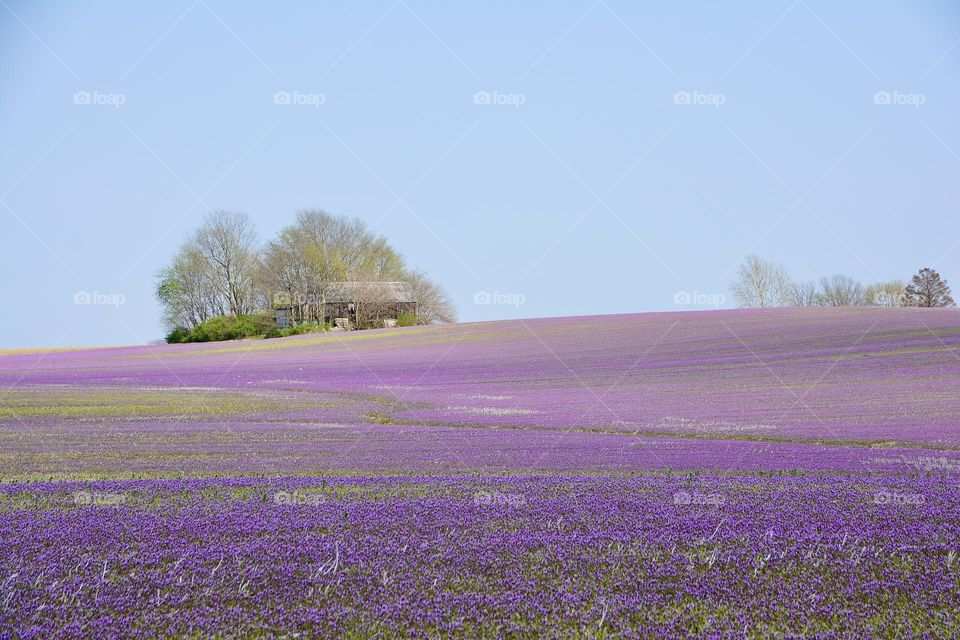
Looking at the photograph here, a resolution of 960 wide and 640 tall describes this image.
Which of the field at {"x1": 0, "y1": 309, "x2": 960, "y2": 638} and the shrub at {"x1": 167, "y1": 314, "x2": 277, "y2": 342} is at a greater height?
the shrub at {"x1": 167, "y1": 314, "x2": 277, "y2": 342}

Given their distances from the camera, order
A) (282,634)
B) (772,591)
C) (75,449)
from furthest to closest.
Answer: (75,449), (772,591), (282,634)

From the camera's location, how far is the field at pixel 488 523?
5.71 meters

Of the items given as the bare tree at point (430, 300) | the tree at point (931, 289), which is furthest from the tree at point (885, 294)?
the bare tree at point (430, 300)

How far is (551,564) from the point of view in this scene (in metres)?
6.50

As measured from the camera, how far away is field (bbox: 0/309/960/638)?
225 inches

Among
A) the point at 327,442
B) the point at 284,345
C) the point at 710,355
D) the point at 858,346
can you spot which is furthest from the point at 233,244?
the point at 327,442

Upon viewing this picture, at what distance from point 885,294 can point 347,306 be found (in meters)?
60.1

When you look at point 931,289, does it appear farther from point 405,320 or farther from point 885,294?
point 405,320

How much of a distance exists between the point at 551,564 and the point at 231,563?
9.01 feet

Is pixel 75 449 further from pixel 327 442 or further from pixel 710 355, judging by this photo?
pixel 710 355

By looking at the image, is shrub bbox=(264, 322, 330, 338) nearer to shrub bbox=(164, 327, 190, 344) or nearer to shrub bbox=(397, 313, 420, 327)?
shrub bbox=(397, 313, 420, 327)

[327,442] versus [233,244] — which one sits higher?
[233,244]

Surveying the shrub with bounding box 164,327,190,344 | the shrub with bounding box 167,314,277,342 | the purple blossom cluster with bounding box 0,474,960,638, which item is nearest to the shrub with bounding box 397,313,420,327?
the shrub with bounding box 167,314,277,342

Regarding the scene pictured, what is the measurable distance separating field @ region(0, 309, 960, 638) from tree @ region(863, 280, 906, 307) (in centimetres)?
6602
